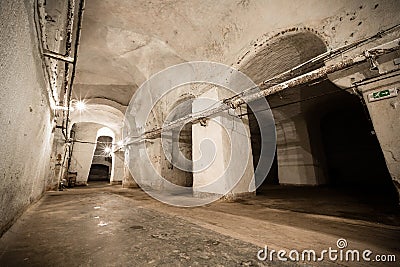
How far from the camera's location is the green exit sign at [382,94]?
9.15 ft

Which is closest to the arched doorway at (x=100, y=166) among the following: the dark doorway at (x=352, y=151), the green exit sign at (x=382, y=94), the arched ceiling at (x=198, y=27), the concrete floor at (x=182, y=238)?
the arched ceiling at (x=198, y=27)

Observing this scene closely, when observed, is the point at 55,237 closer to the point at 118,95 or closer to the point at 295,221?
the point at 295,221

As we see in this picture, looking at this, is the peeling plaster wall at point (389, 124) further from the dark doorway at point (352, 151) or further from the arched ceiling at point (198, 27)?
the dark doorway at point (352, 151)

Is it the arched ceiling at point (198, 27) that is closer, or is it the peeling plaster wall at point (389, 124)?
the peeling plaster wall at point (389, 124)

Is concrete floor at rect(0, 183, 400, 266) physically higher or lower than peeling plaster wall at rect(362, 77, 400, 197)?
lower

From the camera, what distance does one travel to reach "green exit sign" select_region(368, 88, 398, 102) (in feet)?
9.15

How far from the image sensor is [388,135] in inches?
112

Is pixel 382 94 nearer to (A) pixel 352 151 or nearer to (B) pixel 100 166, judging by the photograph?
(A) pixel 352 151

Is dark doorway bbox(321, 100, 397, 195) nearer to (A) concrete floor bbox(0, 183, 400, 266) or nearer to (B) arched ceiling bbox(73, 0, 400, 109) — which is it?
(B) arched ceiling bbox(73, 0, 400, 109)

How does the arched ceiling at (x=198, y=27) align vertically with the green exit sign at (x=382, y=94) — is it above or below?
above

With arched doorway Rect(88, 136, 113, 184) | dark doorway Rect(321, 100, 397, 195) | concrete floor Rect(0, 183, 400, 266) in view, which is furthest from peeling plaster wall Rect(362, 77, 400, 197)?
arched doorway Rect(88, 136, 113, 184)

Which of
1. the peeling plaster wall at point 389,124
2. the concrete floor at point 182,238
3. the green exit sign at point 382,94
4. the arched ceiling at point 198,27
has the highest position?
the arched ceiling at point 198,27

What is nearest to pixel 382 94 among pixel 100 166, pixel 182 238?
Answer: pixel 182 238

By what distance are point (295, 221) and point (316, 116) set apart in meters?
8.40
